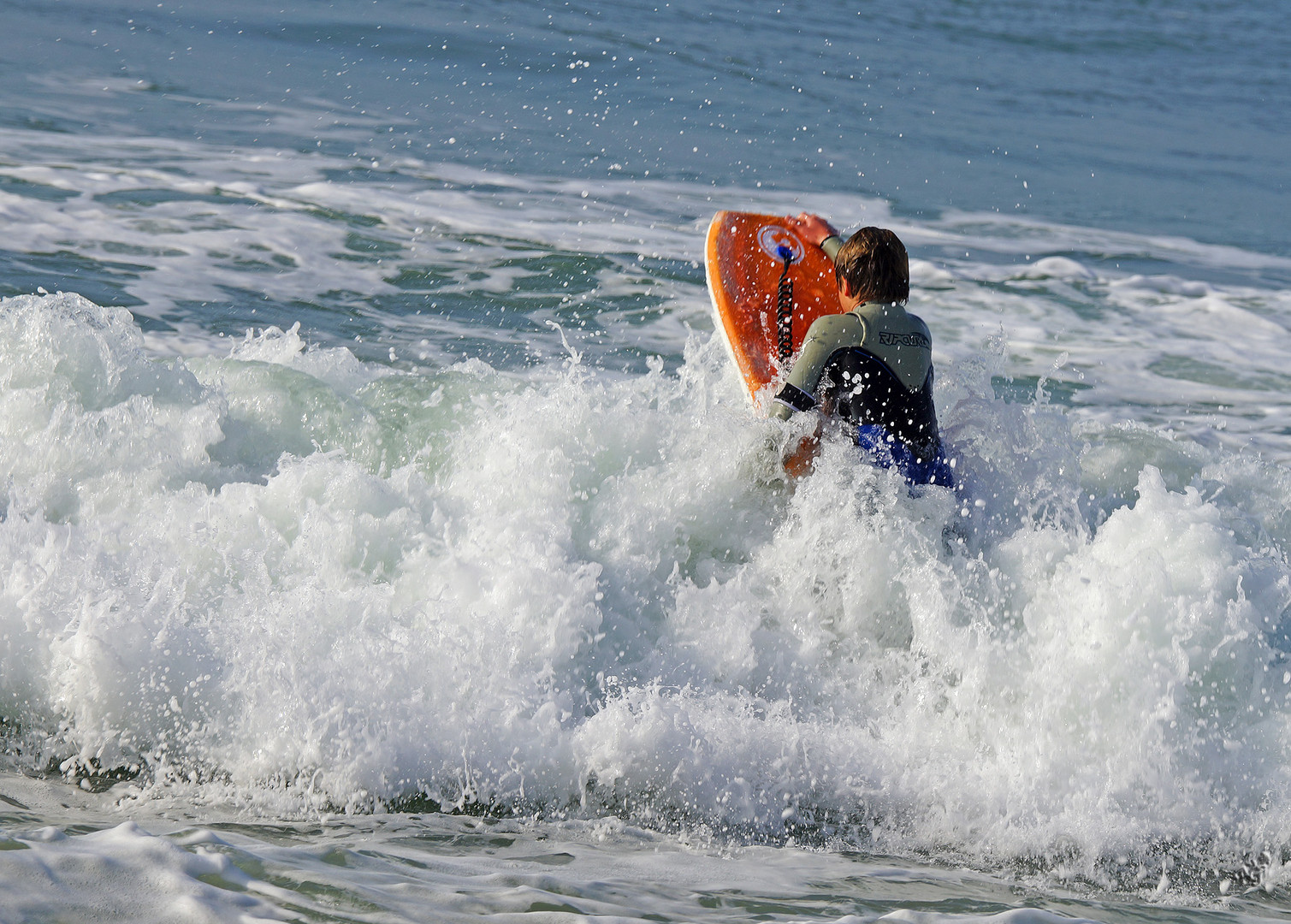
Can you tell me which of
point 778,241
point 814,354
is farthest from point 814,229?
point 814,354

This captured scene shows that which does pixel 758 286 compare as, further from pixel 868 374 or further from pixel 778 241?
pixel 868 374

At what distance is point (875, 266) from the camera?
4449mm

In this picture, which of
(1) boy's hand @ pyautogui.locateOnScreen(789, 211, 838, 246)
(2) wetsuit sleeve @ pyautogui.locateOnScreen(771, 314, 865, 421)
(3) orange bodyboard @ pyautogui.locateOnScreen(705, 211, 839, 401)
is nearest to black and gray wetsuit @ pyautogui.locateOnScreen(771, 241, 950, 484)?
(2) wetsuit sleeve @ pyautogui.locateOnScreen(771, 314, 865, 421)

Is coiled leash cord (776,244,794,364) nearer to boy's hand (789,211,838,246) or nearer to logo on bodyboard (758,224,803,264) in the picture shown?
logo on bodyboard (758,224,803,264)

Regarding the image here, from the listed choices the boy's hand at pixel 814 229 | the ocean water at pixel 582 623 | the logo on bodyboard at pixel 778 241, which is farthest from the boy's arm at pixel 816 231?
the ocean water at pixel 582 623

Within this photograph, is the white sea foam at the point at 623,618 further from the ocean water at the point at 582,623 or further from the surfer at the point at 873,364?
the surfer at the point at 873,364

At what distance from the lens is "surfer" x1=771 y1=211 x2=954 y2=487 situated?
4406 millimetres

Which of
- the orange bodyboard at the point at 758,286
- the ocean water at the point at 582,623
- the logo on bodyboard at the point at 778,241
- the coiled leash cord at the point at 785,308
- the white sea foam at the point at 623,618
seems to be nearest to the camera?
the ocean water at the point at 582,623

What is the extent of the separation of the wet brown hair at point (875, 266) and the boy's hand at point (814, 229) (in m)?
1.13

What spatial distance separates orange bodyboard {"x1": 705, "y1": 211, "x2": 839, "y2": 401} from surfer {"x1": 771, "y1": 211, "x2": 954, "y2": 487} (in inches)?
34.0

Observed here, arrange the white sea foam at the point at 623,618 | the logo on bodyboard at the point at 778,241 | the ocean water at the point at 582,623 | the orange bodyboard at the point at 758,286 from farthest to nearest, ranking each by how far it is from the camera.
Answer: the logo on bodyboard at the point at 778,241
the orange bodyboard at the point at 758,286
the white sea foam at the point at 623,618
the ocean water at the point at 582,623

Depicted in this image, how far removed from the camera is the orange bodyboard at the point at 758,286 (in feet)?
18.0

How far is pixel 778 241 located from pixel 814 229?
339mm

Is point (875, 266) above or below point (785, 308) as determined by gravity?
above
